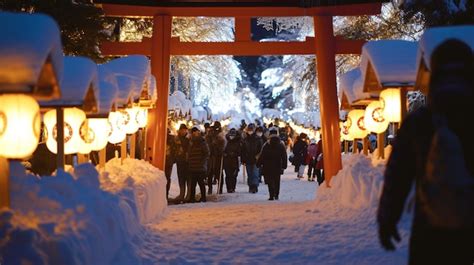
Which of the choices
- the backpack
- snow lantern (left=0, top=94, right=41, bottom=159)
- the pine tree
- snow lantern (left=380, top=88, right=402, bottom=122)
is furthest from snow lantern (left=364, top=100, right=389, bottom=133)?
the backpack

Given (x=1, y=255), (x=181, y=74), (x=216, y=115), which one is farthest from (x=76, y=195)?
(x=216, y=115)

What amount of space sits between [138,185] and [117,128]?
2.25 metres

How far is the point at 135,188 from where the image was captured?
31.6ft

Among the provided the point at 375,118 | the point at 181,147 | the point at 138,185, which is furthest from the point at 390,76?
the point at 181,147

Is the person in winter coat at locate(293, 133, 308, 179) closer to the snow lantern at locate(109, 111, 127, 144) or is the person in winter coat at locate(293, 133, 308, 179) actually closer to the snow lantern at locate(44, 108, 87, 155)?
the snow lantern at locate(109, 111, 127, 144)

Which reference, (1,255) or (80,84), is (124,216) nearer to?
(80,84)

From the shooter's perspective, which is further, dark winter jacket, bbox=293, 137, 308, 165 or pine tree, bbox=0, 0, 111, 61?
dark winter jacket, bbox=293, 137, 308, 165

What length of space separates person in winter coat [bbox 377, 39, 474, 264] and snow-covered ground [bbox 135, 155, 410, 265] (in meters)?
3.66

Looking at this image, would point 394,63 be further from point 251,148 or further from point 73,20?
point 251,148

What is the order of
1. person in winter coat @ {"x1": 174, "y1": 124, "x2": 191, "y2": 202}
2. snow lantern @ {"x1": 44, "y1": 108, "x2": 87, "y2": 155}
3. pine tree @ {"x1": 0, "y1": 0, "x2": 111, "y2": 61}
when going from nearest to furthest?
snow lantern @ {"x1": 44, "y1": 108, "x2": 87, "y2": 155}, pine tree @ {"x1": 0, "y1": 0, "x2": 111, "y2": 61}, person in winter coat @ {"x1": 174, "y1": 124, "x2": 191, "y2": 202}

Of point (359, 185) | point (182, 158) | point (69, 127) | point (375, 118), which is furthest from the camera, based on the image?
point (182, 158)

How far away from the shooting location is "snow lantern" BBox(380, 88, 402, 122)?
35.3ft

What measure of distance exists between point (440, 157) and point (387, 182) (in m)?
0.40

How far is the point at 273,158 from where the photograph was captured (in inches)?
625
